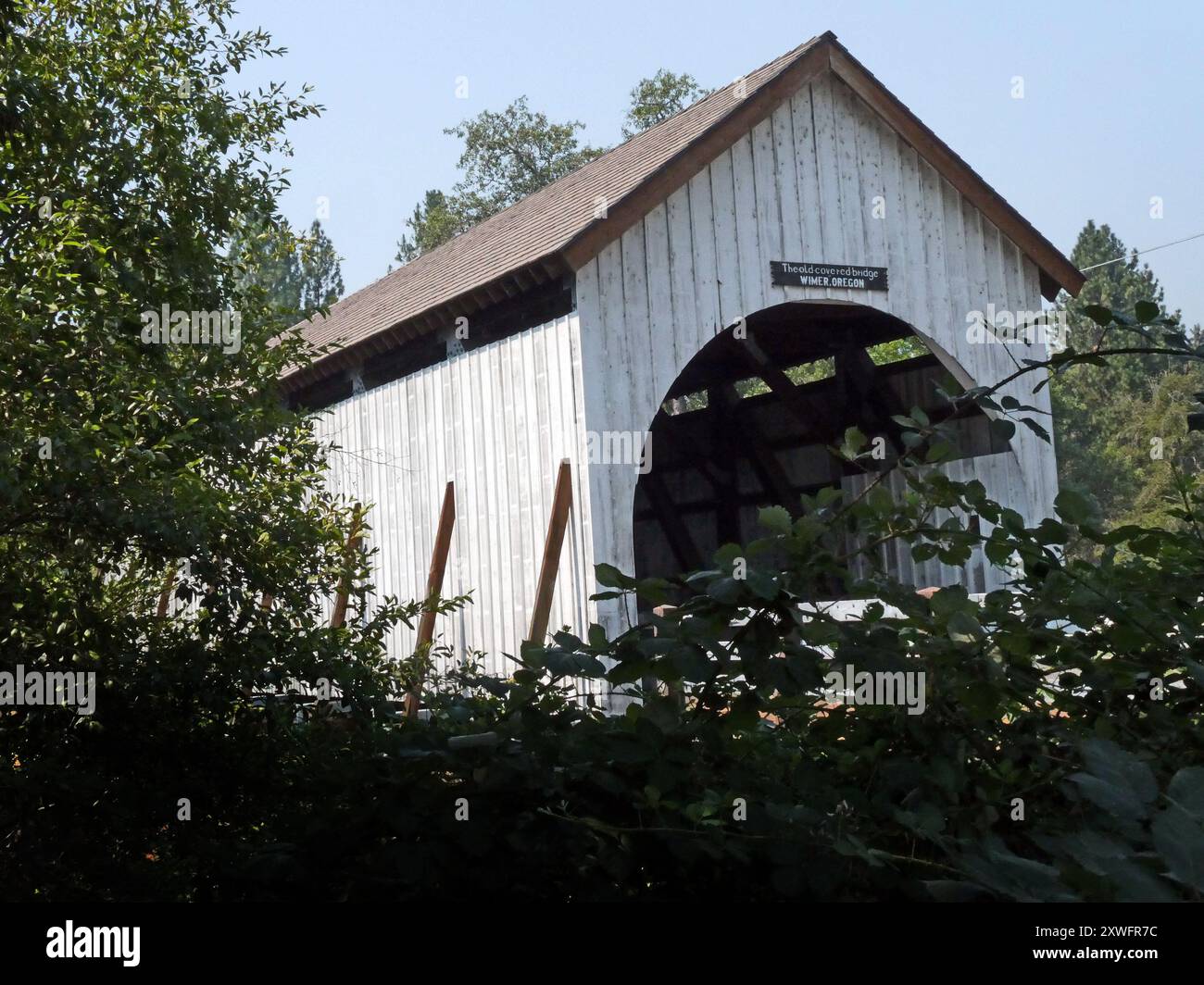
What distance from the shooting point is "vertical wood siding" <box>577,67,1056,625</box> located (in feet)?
34.5

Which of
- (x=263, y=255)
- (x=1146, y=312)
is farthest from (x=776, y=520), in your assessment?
(x=263, y=255)

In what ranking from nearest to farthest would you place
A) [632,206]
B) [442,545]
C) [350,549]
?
[350,549] → [632,206] → [442,545]

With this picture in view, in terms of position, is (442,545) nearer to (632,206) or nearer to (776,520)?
(632,206)

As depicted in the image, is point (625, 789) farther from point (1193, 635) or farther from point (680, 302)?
point (680, 302)

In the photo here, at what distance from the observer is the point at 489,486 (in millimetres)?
11570

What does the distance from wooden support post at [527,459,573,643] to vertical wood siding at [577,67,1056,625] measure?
307 mm

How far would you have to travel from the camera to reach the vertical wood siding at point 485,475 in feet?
34.5

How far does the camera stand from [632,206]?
10.5m

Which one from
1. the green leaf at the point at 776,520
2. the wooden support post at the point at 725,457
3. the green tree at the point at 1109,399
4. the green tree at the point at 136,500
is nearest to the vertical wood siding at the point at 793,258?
the green tree at the point at 136,500

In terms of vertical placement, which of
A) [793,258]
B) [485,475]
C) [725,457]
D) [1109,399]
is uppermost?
[1109,399]

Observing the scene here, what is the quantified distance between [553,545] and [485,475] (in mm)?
1568
